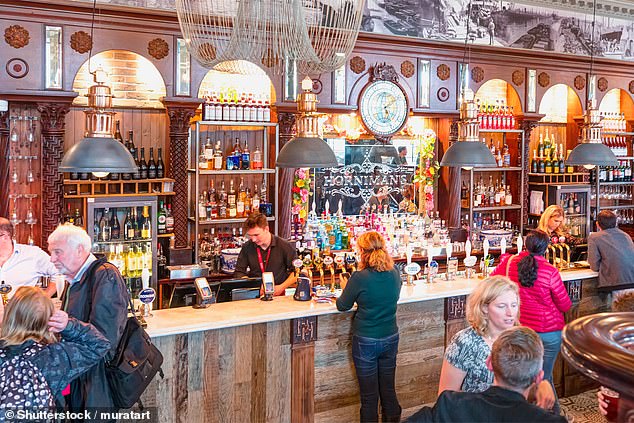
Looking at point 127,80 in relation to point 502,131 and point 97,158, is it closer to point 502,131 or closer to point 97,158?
point 97,158

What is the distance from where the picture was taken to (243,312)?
4.68 m

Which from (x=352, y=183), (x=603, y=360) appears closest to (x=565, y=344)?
(x=603, y=360)

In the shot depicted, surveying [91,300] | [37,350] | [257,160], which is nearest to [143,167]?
[257,160]

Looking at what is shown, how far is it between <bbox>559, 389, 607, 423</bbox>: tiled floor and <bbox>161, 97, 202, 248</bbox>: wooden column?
12.6 feet

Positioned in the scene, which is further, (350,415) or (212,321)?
(350,415)

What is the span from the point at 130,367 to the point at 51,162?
3.20 meters

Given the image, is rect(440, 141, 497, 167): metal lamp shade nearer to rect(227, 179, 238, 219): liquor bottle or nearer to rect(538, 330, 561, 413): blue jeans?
rect(538, 330, 561, 413): blue jeans

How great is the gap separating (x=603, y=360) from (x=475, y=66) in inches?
284

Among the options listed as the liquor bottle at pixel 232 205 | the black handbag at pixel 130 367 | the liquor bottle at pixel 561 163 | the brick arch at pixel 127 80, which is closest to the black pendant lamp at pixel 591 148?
the liquor bottle at pixel 561 163

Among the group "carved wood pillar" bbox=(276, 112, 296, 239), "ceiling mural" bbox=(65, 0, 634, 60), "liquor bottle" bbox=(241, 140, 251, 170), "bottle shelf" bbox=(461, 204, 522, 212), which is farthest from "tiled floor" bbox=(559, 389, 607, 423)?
"ceiling mural" bbox=(65, 0, 634, 60)

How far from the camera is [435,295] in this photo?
5.32m

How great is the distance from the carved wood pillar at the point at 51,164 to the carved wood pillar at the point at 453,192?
4.47m

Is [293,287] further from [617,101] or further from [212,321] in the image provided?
[617,101]

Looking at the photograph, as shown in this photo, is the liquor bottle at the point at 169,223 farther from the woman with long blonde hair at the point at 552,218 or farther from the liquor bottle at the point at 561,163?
the liquor bottle at the point at 561,163
